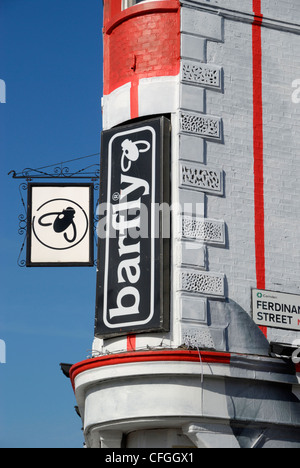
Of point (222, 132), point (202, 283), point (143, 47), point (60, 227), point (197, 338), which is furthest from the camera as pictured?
point (143, 47)

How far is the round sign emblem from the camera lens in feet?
68.1

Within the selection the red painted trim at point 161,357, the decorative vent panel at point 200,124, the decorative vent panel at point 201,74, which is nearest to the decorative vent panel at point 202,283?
the red painted trim at point 161,357

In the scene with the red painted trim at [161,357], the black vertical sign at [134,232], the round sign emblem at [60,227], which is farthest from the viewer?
the round sign emblem at [60,227]

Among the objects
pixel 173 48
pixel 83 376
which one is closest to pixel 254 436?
pixel 83 376

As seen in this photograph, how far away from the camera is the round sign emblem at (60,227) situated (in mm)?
20766

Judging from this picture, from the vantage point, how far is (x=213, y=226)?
1983cm

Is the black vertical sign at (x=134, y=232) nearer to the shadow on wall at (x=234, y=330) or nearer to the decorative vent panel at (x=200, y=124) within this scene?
the decorative vent panel at (x=200, y=124)

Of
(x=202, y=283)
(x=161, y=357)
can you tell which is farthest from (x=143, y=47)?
(x=161, y=357)

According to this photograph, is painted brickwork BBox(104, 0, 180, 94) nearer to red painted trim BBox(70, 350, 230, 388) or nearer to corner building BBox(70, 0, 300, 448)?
corner building BBox(70, 0, 300, 448)

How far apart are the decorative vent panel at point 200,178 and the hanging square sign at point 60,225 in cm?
241

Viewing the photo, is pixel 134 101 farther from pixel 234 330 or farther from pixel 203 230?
pixel 234 330

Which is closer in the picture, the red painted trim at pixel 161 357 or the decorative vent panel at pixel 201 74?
the red painted trim at pixel 161 357

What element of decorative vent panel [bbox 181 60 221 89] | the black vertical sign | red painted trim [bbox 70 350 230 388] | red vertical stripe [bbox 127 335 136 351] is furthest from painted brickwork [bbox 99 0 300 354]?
red painted trim [bbox 70 350 230 388]

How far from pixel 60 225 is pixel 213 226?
11.4ft
